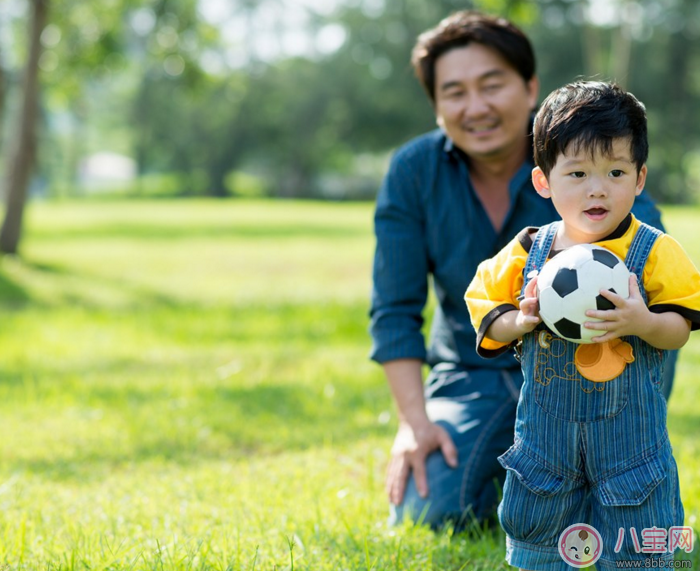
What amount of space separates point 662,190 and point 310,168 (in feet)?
64.5

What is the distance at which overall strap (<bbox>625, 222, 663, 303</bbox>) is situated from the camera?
2.07 m

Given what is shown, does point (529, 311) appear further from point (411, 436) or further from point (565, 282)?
point (411, 436)

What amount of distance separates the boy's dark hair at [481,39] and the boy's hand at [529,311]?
5.27ft

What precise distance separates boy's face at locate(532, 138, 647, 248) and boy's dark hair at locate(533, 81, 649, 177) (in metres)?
0.02

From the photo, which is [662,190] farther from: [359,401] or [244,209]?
[359,401]

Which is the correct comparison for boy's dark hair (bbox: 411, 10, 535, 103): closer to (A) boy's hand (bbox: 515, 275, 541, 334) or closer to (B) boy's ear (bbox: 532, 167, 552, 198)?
(B) boy's ear (bbox: 532, 167, 552, 198)

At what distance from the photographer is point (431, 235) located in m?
3.56

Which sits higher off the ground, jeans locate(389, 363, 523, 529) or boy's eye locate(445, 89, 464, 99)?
boy's eye locate(445, 89, 464, 99)

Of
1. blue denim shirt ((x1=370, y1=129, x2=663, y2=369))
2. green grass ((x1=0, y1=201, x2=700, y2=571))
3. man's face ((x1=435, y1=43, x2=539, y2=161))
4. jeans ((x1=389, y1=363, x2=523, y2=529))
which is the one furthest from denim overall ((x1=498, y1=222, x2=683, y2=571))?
man's face ((x1=435, y1=43, x2=539, y2=161))

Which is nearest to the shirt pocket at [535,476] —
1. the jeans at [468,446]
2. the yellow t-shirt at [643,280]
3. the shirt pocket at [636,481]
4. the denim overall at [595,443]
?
the denim overall at [595,443]

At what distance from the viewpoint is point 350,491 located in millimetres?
3447

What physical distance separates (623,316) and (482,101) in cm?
166

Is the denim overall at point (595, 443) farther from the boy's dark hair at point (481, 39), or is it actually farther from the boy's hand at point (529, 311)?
the boy's dark hair at point (481, 39)

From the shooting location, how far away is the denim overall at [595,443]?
2.13 m
